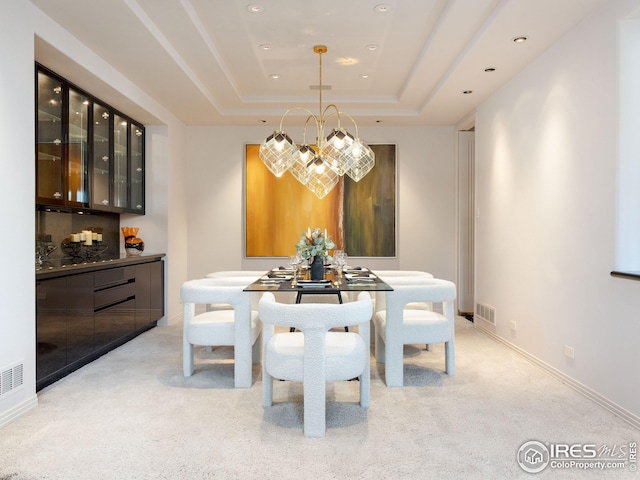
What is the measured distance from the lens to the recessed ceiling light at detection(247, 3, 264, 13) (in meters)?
3.48

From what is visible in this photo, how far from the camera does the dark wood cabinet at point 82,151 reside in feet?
12.1

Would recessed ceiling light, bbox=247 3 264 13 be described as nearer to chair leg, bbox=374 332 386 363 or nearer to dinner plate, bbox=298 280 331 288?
dinner plate, bbox=298 280 331 288

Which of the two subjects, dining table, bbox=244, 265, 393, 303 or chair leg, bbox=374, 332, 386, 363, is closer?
dining table, bbox=244, 265, 393, 303

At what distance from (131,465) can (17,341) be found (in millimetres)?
1266

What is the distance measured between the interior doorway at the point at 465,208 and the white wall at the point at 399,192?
144 millimetres

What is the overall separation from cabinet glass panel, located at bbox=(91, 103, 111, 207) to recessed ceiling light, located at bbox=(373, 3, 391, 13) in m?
2.83

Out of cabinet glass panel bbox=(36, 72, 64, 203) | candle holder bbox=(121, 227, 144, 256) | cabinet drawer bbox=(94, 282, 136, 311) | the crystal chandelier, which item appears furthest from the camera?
candle holder bbox=(121, 227, 144, 256)

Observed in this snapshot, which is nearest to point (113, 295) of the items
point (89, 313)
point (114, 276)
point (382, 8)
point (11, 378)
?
point (114, 276)

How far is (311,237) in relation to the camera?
4.14m

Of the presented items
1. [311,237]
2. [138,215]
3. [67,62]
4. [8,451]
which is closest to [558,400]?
[311,237]

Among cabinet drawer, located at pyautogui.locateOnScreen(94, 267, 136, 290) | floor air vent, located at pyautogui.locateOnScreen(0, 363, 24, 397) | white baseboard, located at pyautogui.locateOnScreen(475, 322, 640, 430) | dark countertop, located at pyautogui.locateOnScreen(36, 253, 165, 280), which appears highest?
dark countertop, located at pyautogui.locateOnScreen(36, 253, 165, 280)

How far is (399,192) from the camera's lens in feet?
21.9

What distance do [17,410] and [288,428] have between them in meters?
1.68

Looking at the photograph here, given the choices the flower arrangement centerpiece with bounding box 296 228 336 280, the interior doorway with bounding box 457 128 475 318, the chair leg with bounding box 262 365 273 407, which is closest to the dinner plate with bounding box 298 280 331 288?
the flower arrangement centerpiece with bounding box 296 228 336 280
